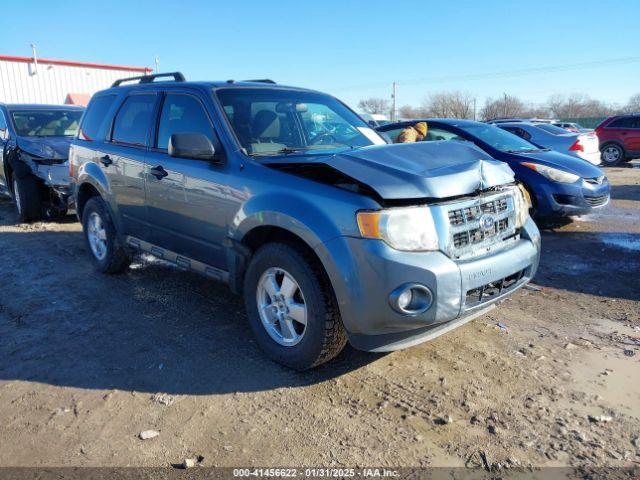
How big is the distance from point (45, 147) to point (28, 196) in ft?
2.60

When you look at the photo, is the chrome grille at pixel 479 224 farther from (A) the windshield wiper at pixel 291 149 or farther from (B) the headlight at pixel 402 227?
(A) the windshield wiper at pixel 291 149

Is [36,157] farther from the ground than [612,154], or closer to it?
farther from the ground

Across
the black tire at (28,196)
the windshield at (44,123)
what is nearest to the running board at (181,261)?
the black tire at (28,196)

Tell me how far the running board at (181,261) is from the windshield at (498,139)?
16.4ft

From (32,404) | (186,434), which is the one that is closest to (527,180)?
(186,434)

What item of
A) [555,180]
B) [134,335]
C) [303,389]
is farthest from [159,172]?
[555,180]

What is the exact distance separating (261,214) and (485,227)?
1417 millimetres

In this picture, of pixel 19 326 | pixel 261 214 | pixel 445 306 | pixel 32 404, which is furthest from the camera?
pixel 19 326

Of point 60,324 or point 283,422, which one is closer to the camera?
point 283,422

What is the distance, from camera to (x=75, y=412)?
9.69 ft

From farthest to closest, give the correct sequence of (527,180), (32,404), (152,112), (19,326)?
(527,180)
(152,112)
(19,326)
(32,404)

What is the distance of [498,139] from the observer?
755 cm

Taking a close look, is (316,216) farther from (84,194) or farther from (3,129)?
(3,129)

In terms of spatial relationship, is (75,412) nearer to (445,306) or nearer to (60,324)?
(60,324)
